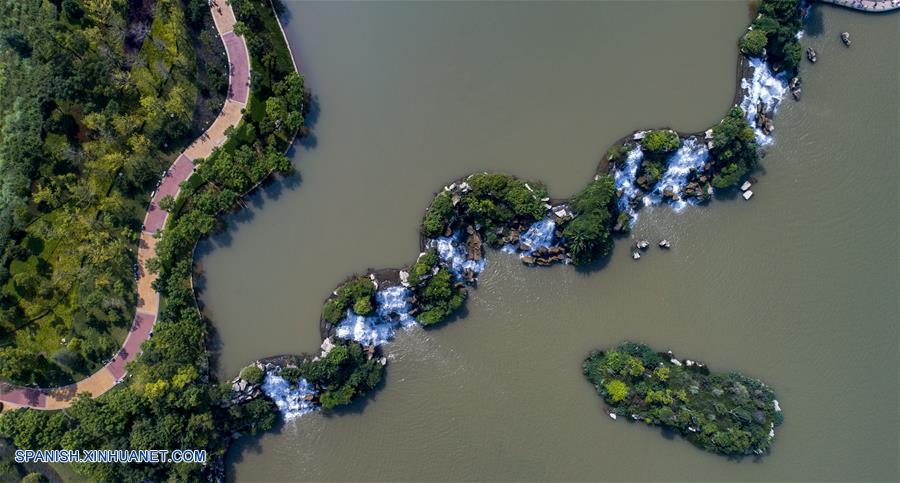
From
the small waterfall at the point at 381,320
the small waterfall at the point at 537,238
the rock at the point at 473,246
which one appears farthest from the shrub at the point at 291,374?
the small waterfall at the point at 537,238

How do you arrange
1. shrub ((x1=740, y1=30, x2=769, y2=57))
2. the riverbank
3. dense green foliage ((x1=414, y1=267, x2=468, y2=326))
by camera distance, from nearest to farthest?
dense green foliage ((x1=414, y1=267, x2=468, y2=326)), the riverbank, shrub ((x1=740, y1=30, x2=769, y2=57))

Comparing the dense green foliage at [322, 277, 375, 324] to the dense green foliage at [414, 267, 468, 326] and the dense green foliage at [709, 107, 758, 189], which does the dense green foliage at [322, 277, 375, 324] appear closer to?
the dense green foliage at [414, 267, 468, 326]

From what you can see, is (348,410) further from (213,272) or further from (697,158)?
(697,158)

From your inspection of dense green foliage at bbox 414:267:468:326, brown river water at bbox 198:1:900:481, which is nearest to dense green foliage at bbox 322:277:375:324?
brown river water at bbox 198:1:900:481

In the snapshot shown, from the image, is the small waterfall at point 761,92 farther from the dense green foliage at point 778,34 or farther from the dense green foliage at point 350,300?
the dense green foliage at point 350,300

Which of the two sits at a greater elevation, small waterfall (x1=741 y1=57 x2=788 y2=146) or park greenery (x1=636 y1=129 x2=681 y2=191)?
small waterfall (x1=741 y1=57 x2=788 y2=146)
